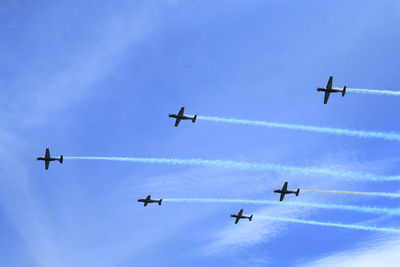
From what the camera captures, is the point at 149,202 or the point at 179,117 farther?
the point at 149,202

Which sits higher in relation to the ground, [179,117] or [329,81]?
[329,81]

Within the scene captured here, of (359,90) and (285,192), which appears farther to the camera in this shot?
(285,192)

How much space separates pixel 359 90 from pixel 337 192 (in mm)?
21209

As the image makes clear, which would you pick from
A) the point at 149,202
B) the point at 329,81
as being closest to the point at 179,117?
the point at 149,202

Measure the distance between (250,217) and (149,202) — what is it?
30066 mm

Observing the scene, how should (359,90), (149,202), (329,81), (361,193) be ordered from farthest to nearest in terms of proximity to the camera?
(149,202), (329,81), (359,90), (361,193)

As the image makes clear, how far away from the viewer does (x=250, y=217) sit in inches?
5054

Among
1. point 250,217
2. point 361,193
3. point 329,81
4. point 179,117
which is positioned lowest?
point 361,193

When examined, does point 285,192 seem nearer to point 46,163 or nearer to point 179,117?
point 179,117

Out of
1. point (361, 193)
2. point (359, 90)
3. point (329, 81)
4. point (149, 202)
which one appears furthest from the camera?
point (149, 202)

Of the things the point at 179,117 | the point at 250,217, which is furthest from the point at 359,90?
the point at 250,217

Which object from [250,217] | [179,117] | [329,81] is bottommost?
[250,217]

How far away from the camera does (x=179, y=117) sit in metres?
112

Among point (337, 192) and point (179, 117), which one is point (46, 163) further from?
point (337, 192)
